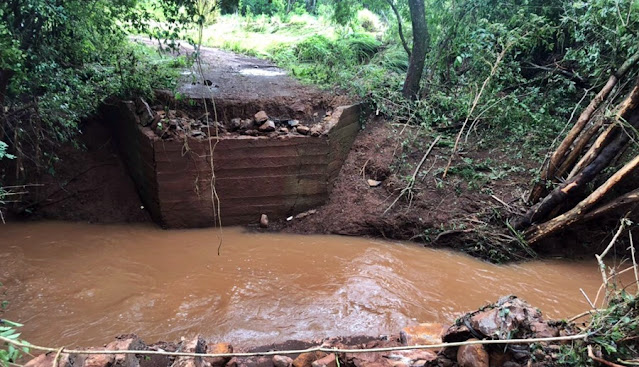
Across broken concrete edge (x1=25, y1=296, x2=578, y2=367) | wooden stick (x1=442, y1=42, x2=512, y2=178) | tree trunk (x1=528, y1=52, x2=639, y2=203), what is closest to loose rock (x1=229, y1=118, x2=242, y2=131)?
wooden stick (x1=442, y1=42, x2=512, y2=178)

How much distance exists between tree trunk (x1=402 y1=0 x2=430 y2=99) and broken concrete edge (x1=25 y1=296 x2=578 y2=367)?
502 cm

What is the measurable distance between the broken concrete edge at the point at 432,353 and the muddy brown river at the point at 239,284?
3.06 feet

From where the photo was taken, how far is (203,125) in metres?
5.44

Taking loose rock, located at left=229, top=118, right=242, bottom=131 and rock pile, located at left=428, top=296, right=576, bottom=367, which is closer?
rock pile, located at left=428, top=296, right=576, bottom=367

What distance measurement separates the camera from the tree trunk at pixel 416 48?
6.40 meters

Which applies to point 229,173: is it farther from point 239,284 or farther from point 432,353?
point 432,353

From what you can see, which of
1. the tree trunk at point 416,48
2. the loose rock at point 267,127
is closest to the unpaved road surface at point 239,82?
the loose rock at point 267,127

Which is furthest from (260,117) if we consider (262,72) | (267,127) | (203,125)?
(262,72)

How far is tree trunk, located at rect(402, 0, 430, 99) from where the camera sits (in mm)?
6400

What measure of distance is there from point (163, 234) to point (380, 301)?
3090 millimetres

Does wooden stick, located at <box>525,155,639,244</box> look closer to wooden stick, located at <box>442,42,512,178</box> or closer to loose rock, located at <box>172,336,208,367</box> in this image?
wooden stick, located at <box>442,42,512,178</box>

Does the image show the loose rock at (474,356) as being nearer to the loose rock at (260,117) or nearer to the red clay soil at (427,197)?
the red clay soil at (427,197)

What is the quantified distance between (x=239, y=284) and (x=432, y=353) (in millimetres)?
2394

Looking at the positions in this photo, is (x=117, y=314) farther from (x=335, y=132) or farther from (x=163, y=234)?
(x=335, y=132)
